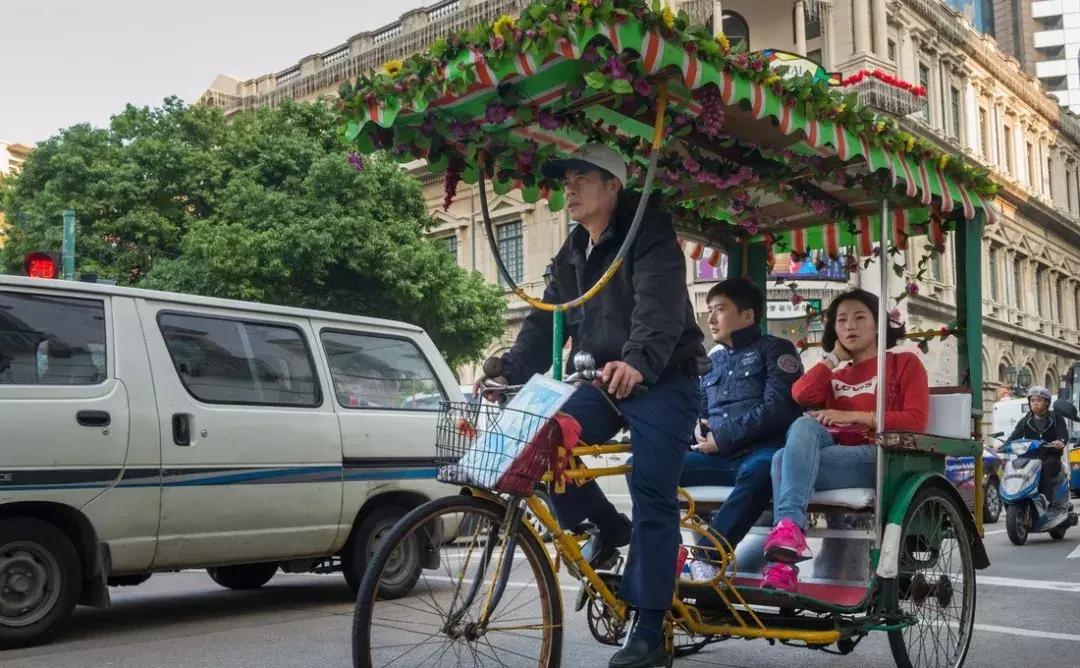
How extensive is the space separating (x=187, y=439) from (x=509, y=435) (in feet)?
11.9

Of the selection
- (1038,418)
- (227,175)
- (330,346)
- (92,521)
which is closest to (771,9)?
(227,175)

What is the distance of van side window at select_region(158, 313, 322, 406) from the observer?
279 inches

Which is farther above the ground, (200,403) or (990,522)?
(200,403)

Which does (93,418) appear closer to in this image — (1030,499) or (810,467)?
(810,467)

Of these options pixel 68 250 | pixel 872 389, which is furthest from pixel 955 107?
pixel 872 389

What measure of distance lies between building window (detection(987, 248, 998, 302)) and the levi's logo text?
38.7 metres

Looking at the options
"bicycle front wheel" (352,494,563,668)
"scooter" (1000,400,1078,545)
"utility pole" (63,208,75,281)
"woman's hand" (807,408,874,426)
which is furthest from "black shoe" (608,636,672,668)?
"utility pole" (63,208,75,281)

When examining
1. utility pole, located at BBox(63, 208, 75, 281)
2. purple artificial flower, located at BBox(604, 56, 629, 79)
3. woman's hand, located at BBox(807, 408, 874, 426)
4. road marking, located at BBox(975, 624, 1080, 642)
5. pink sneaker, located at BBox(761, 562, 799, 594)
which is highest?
utility pole, located at BBox(63, 208, 75, 281)

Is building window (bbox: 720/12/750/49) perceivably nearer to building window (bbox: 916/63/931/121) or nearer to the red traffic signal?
building window (bbox: 916/63/931/121)

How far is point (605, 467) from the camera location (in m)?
4.38

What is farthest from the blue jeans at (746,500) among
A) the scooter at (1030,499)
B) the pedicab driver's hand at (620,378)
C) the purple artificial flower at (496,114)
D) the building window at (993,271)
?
the building window at (993,271)

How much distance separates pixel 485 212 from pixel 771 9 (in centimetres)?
3065

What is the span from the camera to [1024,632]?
636cm

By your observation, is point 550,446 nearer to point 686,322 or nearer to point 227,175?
point 686,322
